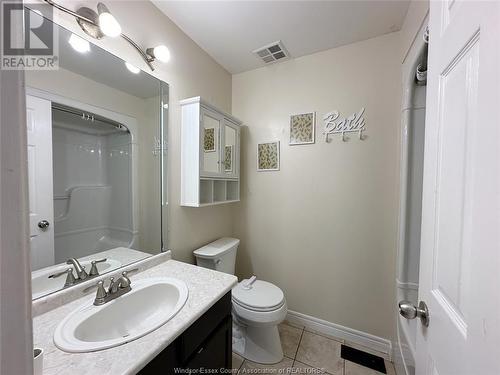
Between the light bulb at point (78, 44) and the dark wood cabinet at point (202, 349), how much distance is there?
1.35 metres

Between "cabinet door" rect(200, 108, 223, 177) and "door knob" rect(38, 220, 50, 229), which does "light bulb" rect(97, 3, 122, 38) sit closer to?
"cabinet door" rect(200, 108, 223, 177)

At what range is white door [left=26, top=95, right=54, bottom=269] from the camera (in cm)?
82

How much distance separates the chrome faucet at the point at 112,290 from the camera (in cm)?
88

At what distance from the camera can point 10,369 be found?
26 centimetres

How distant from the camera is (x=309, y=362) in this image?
57.7 inches

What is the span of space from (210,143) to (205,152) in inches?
4.0

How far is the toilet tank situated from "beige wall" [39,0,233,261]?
8cm

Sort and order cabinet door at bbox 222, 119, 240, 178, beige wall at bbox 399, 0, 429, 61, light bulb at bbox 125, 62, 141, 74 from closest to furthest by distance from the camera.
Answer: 1. beige wall at bbox 399, 0, 429, 61
2. light bulb at bbox 125, 62, 141, 74
3. cabinet door at bbox 222, 119, 240, 178

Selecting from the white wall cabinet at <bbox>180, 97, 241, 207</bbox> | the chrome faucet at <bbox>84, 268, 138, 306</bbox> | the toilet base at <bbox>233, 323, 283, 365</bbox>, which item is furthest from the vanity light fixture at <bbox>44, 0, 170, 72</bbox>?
the toilet base at <bbox>233, 323, 283, 365</bbox>

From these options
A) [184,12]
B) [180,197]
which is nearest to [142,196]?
[180,197]

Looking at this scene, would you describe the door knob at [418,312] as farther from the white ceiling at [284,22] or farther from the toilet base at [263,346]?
the white ceiling at [284,22]

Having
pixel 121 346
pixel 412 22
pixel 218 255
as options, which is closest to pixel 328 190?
pixel 218 255

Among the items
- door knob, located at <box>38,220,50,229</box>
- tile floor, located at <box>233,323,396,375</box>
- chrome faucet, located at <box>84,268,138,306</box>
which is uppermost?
door knob, located at <box>38,220,50,229</box>

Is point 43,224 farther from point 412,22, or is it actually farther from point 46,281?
point 412,22
